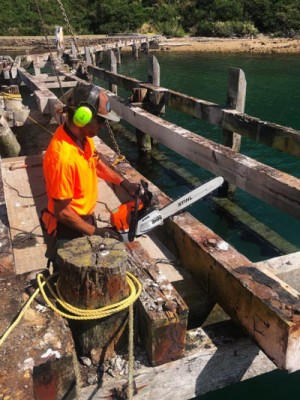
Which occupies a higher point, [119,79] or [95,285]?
[119,79]

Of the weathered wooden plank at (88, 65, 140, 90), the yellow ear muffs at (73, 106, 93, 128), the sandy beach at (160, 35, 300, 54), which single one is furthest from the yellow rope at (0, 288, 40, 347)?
the sandy beach at (160, 35, 300, 54)

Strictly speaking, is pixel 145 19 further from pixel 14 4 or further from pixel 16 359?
pixel 16 359

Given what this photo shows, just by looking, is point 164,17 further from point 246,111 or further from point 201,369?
point 201,369

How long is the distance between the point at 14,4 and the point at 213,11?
98.5ft

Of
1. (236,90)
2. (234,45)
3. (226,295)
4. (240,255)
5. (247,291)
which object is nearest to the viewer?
(247,291)

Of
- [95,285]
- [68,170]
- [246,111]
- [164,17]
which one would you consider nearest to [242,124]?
[68,170]

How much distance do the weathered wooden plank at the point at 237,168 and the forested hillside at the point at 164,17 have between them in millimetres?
50074

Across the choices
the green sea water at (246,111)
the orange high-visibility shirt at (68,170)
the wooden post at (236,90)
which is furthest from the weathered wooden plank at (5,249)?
the wooden post at (236,90)

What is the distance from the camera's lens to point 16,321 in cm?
261

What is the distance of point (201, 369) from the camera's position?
124 inches

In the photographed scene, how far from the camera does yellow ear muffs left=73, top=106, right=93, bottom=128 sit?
3.53 metres

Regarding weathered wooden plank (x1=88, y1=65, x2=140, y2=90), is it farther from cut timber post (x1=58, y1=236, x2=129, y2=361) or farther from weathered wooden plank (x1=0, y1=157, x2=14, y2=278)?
cut timber post (x1=58, y1=236, x2=129, y2=361)

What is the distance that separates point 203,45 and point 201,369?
46724mm

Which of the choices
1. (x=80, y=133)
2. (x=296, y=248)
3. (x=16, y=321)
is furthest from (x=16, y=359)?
(x=296, y=248)
